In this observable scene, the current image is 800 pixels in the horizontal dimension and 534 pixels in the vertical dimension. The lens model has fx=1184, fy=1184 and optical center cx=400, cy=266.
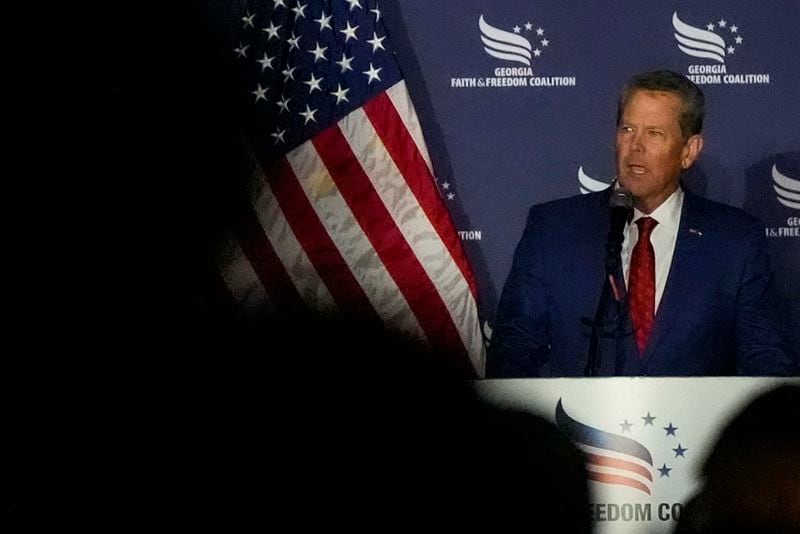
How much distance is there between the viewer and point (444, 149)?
3.40 m

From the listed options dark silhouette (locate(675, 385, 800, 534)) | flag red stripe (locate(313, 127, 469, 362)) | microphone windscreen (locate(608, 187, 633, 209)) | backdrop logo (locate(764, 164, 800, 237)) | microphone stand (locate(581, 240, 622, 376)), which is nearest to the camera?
dark silhouette (locate(675, 385, 800, 534))

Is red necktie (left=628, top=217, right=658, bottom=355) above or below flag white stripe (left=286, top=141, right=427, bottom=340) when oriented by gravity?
below

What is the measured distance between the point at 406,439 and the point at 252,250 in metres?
0.80

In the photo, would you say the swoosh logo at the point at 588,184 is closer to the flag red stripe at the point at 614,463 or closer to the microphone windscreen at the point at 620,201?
the microphone windscreen at the point at 620,201

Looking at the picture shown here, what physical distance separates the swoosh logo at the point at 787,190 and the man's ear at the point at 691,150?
23cm

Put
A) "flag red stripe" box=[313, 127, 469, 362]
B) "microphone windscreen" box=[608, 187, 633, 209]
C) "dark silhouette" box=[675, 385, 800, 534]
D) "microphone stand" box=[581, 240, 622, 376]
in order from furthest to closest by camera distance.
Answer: "flag red stripe" box=[313, 127, 469, 362] → "microphone windscreen" box=[608, 187, 633, 209] → "microphone stand" box=[581, 240, 622, 376] → "dark silhouette" box=[675, 385, 800, 534]

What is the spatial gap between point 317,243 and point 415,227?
10.9 inches

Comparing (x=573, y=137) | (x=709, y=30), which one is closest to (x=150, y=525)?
(x=573, y=137)

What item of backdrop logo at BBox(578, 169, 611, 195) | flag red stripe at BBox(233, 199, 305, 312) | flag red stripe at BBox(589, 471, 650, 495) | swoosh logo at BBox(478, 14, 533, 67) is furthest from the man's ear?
flag red stripe at BBox(233, 199, 305, 312)

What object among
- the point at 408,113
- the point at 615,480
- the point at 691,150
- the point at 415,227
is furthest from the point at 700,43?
the point at 615,480

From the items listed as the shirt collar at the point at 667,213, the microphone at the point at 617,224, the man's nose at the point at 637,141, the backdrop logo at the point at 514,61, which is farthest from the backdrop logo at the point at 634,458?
the backdrop logo at the point at 514,61

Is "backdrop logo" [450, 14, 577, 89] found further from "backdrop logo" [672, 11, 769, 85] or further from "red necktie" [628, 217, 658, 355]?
"red necktie" [628, 217, 658, 355]

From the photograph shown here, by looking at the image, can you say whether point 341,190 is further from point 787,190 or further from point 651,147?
point 787,190

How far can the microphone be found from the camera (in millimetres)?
2961
